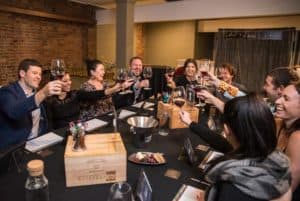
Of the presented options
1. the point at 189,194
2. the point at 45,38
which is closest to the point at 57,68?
the point at 189,194

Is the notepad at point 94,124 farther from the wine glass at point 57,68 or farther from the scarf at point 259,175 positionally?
the scarf at point 259,175

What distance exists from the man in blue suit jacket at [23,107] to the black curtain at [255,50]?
4.33m

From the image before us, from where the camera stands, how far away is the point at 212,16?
4.59 meters

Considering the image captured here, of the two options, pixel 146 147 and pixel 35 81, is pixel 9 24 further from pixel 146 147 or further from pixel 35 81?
pixel 146 147

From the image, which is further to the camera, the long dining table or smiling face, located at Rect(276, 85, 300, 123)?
smiling face, located at Rect(276, 85, 300, 123)

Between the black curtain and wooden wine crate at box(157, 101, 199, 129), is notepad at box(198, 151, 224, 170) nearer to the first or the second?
wooden wine crate at box(157, 101, 199, 129)

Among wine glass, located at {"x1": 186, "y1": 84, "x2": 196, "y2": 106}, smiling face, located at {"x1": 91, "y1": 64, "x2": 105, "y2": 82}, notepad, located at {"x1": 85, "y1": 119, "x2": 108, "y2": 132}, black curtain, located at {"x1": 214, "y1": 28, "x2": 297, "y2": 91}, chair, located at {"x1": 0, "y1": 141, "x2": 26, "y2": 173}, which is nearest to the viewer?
chair, located at {"x1": 0, "y1": 141, "x2": 26, "y2": 173}

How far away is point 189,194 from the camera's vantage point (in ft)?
3.67

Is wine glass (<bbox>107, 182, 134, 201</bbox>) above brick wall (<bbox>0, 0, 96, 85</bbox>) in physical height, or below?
below

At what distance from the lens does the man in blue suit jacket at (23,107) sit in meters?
1.63

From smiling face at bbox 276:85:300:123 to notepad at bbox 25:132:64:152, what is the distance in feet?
4.86

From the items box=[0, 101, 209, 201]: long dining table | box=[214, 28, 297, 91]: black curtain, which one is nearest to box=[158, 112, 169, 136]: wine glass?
box=[0, 101, 209, 201]: long dining table

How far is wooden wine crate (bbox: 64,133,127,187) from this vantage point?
115 centimetres

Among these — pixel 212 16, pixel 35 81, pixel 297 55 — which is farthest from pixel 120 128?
pixel 297 55
